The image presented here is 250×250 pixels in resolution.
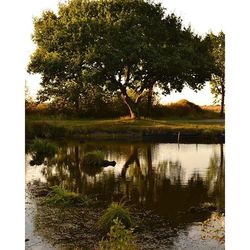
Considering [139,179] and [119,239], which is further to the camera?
[139,179]

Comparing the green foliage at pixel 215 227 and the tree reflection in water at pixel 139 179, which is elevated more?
the tree reflection in water at pixel 139 179

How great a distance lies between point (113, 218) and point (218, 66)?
141 centimetres

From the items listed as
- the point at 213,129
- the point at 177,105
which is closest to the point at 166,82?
the point at 177,105

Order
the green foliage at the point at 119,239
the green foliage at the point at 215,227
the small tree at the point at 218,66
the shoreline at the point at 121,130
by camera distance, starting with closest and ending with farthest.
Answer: the green foliage at the point at 119,239 < the green foliage at the point at 215,227 < the small tree at the point at 218,66 < the shoreline at the point at 121,130

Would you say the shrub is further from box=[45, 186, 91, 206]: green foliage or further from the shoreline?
box=[45, 186, 91, 206]: green foliage

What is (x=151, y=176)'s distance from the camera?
191 inches

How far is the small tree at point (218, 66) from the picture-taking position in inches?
178

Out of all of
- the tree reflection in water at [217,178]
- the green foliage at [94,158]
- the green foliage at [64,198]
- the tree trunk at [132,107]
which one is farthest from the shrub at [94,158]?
the tree reflection in water at [217,178]

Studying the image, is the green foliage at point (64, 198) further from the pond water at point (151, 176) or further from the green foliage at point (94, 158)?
the green foliage at point (94, 158)

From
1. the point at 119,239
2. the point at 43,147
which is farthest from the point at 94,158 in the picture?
the point at 119,239

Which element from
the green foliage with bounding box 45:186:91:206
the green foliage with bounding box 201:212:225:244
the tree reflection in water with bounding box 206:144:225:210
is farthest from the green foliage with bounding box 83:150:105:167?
the green foliage with bounding box 201:212:225:244

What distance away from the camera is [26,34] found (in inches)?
192

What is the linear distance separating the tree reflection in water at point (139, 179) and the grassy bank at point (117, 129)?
10cm

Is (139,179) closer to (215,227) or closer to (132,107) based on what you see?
(132,107)
